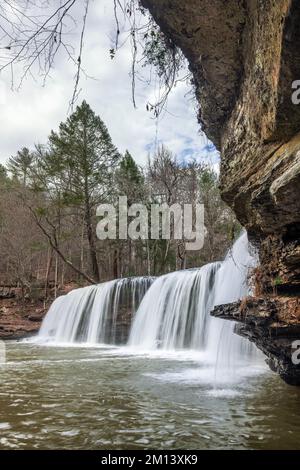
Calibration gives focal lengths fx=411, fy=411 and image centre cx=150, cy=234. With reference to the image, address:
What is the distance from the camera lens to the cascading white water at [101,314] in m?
16.3

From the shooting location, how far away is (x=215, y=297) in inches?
464

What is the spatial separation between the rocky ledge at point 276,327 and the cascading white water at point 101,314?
10325 millimetres

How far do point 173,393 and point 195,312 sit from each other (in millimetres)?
6873

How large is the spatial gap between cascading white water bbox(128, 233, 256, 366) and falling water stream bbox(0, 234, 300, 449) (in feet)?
0.12

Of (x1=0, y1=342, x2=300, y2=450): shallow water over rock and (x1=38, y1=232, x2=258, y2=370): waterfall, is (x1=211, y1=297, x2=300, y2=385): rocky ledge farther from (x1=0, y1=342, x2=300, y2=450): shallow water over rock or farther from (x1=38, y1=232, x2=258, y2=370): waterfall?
(x1=38, y1=232, x2=258, y2=370): waterfall

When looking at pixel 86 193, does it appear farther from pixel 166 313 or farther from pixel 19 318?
pixel 166 313

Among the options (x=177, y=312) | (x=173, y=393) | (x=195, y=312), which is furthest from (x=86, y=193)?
(x=173, y=393)

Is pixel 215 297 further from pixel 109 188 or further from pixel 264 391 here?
pixel 109 188

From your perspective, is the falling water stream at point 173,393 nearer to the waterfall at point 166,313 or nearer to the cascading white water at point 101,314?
the waterfall at point 166,313

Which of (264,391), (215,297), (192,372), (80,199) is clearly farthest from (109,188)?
(264,391)

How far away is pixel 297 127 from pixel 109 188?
23159 mm

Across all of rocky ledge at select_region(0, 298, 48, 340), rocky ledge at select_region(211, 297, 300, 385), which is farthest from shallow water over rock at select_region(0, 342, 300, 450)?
rocky ledge at select_region(0, 298, 48, 340)

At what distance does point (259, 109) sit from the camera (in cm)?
491

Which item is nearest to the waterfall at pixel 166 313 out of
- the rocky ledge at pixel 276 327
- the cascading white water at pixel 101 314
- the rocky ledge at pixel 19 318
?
the cascading white water at pixel 101 314
